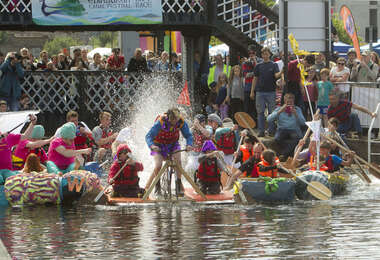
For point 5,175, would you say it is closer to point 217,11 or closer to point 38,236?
point 38,236

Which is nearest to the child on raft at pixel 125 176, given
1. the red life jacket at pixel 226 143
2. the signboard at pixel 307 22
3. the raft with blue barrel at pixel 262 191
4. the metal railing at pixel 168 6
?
the raft with blue barrel at pixel 262 191

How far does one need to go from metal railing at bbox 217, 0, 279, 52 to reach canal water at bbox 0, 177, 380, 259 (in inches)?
342

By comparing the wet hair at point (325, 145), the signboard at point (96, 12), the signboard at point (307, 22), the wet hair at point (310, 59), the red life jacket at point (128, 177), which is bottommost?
the red life jacket at point (128, 177)

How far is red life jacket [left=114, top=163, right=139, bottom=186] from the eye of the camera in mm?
16359

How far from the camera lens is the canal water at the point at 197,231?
10836mm

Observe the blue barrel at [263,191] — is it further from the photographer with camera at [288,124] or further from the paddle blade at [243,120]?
the photographer with camera at [288,124]

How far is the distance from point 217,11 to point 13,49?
6162cm

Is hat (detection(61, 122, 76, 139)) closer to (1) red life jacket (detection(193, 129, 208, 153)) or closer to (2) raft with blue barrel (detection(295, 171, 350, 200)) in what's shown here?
(1) red life jacket (detection(193, 129, 208, 153))

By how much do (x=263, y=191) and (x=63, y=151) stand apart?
3.49 m

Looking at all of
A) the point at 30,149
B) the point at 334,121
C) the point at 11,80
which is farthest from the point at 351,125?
the point at 11,80

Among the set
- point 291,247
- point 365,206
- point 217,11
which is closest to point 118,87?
point 217,11

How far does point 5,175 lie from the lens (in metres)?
16.4

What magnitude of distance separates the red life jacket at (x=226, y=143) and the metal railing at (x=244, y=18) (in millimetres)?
5986

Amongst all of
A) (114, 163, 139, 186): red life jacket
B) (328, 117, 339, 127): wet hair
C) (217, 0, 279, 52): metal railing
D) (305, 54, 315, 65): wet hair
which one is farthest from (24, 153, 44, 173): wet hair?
(217, 0, 279, 52): metal railing
